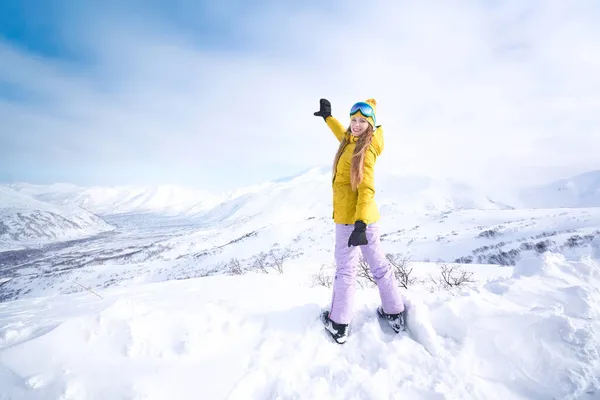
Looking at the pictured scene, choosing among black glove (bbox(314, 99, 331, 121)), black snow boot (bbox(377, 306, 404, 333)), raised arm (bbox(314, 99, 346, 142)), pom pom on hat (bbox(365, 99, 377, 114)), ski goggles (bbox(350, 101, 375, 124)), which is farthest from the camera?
black glove (bbox(314, 99, 331, 121))

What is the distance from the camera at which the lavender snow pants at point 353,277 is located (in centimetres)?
254

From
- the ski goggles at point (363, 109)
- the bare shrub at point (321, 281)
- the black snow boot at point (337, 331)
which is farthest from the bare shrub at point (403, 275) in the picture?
the ski goggles at point (363, 109)

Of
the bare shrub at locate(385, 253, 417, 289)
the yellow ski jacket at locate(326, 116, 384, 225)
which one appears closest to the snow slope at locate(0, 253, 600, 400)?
the yellow ski jacket at locate(326, 116, 384, 225)

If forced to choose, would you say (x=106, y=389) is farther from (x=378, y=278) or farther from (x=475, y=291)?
(x=475, y=291)

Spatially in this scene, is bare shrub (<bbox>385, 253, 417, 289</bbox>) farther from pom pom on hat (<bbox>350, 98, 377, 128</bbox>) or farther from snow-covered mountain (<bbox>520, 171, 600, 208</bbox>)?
snow-covered mountain (<bbox>520, 171, 600, 208</bbox>)

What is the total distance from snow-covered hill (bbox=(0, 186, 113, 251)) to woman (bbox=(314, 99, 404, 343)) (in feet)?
568

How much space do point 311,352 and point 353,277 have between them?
2.69ft

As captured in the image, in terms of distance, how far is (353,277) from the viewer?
103 inches

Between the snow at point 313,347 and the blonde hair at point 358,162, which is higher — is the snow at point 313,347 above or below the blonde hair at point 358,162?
below

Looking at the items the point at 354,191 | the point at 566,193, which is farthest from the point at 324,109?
the point at 566,193

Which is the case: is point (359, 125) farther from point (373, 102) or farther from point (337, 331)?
point (337, 331)

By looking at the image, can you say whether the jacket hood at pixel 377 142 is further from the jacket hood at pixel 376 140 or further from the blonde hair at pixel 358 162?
the blonde hair at pixel 358 162

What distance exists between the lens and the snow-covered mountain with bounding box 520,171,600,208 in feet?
340

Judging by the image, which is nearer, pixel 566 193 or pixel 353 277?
pixel 353 277
